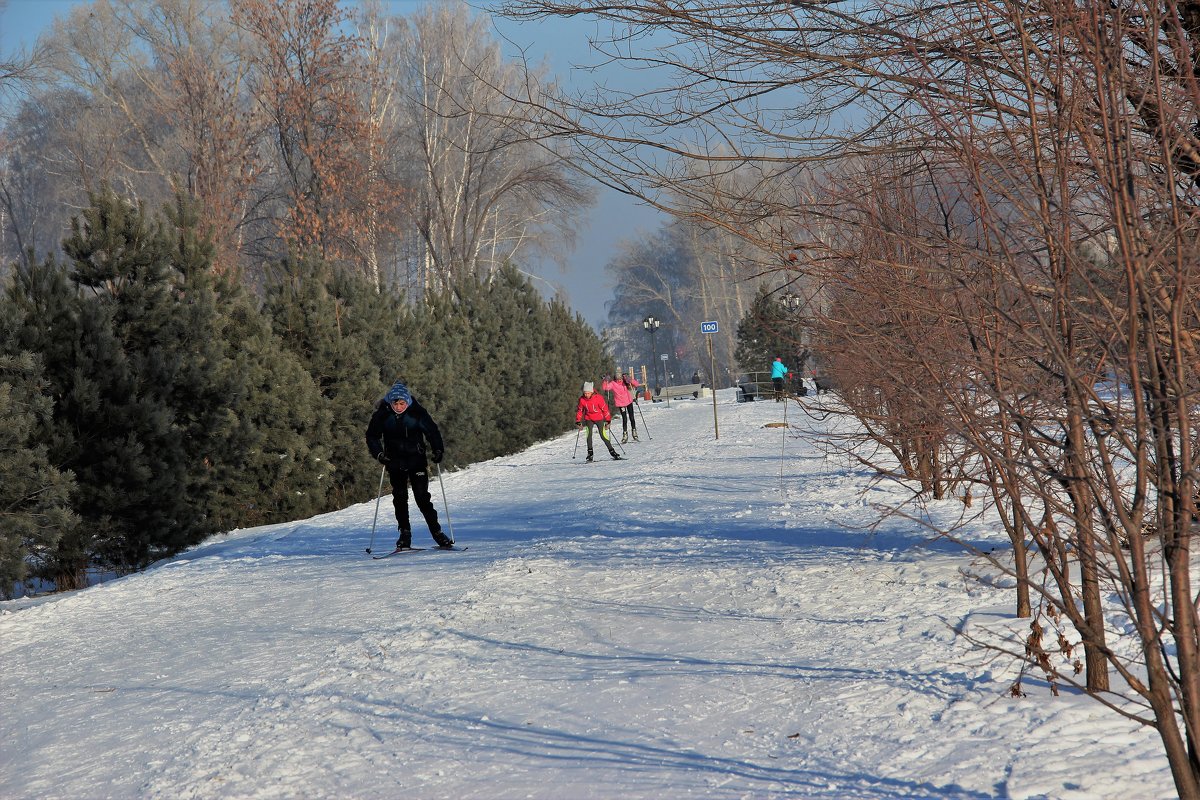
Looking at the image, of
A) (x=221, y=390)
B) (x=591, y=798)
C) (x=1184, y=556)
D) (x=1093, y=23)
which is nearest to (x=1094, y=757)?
(x=1184, y=556)

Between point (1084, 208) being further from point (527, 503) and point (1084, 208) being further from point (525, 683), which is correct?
point (527, 503)

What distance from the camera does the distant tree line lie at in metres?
11.8

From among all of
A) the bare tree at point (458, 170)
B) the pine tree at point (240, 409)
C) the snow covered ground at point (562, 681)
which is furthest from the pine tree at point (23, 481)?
the bare tree at point (458, 170)

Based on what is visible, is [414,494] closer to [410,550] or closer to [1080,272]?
[410,550]

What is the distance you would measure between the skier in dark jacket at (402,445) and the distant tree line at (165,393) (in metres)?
3.00

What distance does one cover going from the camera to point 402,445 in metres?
12.0

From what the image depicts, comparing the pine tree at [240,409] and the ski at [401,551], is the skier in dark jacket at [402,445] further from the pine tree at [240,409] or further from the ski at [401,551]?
the pine tree at [240,409]

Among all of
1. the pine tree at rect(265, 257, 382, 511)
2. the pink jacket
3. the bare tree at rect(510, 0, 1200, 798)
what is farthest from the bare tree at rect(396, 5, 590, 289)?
the bare tree at rect(510, 0, 1200, 798)

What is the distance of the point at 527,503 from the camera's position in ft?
50.9

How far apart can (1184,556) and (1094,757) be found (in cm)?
153

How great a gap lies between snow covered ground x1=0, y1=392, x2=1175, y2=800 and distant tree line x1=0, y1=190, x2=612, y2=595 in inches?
79.7

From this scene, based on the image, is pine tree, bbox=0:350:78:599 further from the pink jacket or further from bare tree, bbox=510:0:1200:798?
the pink jacket

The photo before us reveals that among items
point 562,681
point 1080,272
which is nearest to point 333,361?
point 562,681

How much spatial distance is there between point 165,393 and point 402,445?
12.2ft
